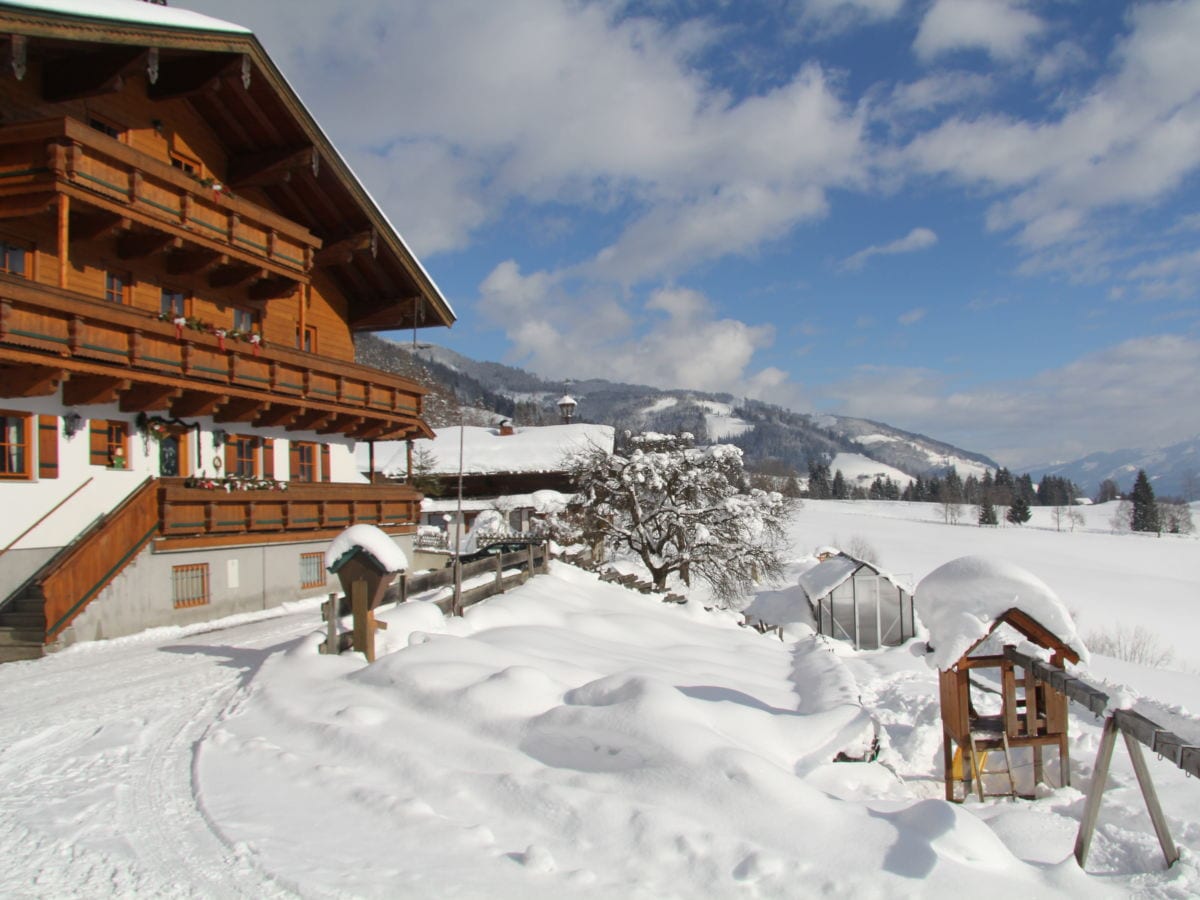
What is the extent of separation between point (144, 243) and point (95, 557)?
723 cm

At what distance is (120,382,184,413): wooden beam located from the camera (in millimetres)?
17684

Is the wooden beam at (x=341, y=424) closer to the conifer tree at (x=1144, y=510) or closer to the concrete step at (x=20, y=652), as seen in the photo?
the concrete step at (x=20, y=652)

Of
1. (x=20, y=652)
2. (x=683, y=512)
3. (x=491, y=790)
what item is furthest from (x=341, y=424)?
(x=491, y=790)

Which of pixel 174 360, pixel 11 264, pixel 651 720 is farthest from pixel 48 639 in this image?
pixel 651 720

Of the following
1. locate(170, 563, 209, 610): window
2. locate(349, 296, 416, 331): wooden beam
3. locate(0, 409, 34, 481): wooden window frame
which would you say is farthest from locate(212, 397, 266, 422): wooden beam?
locate(349, 296, 416, 331): wooden beam

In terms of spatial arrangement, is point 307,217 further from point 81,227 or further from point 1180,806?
point 1180,806

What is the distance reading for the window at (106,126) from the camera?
1856 centimetres

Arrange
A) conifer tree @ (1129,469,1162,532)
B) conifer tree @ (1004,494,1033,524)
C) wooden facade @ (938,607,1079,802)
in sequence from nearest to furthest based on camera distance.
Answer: wooden facade @ (938,607,1079,802) → conifer tree @ (1129,469,1162,532) → conifer tree @ (1004,494,1033,524)

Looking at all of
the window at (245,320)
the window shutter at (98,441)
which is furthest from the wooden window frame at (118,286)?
the window at (245,320)

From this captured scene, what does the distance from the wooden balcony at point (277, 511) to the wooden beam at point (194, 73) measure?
8.92 m

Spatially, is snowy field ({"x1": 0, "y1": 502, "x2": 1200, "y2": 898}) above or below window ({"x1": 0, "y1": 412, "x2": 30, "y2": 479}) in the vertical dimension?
below

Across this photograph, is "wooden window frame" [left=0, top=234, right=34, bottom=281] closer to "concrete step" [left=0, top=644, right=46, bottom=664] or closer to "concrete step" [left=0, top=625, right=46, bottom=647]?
"concrete step" [left=0, top=625, right=46, bottom=647]

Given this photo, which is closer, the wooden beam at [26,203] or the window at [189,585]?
the wooden beam at [26,203]

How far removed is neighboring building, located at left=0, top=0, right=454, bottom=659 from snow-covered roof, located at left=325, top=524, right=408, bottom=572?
637 centimetres
